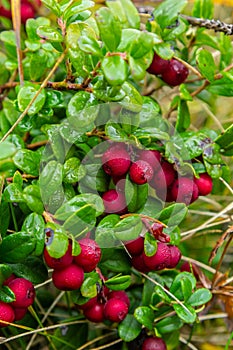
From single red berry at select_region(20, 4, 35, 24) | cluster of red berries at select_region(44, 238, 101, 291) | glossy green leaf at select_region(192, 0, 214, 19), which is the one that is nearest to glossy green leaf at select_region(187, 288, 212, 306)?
cluster of red berries at select_region(44, 238, 101, 291)

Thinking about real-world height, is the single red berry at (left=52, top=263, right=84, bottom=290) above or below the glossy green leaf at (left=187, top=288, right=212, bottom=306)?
above

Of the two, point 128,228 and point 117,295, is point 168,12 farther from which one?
point 117,295

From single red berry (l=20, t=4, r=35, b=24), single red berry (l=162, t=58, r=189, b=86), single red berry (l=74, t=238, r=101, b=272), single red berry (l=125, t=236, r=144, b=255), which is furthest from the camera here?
single red berry (l=20, t=4, r=35, b=24)

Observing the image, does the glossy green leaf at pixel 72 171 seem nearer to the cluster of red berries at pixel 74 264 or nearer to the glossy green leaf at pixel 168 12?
the cluster of red berries at pixel 74 264

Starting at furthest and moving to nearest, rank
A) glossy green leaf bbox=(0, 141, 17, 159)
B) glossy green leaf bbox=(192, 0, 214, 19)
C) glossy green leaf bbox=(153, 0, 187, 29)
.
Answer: glossy green leaf bbox=(192, 0, 214, 19) → glossy green leaf bbox=(153, 0, 187, 29) → glossy green leaf bbox=(0, 141, 17, 159)

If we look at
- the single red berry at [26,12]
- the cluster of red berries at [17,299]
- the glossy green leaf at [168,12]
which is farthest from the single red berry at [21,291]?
the single red berry at [26,12]

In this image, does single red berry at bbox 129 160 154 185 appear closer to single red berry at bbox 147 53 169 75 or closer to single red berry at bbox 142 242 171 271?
single red berry at bbox 142 242 171 271
